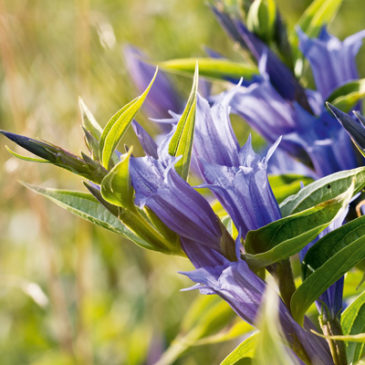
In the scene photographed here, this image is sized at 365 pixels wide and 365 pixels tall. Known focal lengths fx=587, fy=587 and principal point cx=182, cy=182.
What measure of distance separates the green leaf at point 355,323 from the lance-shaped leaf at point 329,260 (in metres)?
0.04

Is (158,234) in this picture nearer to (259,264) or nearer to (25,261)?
(259,264)

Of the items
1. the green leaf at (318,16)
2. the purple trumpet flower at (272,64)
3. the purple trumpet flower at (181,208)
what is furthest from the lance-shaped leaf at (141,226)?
the green leaf at (318,16)

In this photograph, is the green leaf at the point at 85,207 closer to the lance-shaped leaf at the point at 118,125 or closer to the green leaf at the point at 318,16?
the lance-shaped leaf at the point at 118,125

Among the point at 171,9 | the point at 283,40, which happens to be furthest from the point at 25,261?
the point at 283,40

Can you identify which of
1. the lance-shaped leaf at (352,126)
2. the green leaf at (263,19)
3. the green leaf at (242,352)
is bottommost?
the green leaf at (242,352)

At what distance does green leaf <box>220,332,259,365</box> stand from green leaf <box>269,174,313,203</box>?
0.15 metres

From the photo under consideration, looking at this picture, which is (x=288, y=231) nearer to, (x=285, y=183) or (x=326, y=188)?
(x=326, y=188)

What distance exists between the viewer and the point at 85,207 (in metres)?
0.44

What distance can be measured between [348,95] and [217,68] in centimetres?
15

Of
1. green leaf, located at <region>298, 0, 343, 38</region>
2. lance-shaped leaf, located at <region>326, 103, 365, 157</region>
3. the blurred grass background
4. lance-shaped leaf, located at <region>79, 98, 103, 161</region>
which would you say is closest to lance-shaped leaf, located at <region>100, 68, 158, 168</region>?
lance-shaped leaf, located at <region>79, 98, 103, 161</region>

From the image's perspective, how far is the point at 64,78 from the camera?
128 cm

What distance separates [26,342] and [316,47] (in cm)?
106

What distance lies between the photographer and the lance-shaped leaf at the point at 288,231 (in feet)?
1.24

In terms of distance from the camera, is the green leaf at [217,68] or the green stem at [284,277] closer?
the green stem at [284,277]
